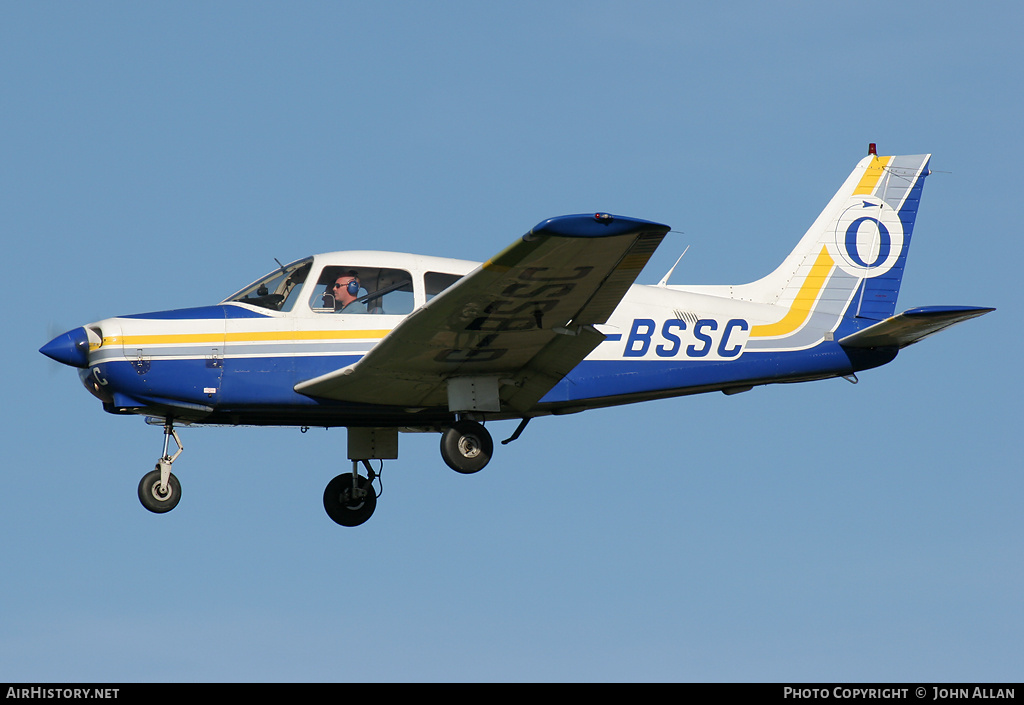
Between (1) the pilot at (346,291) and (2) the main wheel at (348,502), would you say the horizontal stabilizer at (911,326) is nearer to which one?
(1) the pilot at (346,291)

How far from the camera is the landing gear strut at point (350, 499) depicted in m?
15.8

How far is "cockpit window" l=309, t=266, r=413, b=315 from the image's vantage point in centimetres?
1406

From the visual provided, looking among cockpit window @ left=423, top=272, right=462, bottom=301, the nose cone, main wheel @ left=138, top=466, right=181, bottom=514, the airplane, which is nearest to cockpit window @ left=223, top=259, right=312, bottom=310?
the airplane

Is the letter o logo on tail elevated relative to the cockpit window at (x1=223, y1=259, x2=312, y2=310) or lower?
elevated

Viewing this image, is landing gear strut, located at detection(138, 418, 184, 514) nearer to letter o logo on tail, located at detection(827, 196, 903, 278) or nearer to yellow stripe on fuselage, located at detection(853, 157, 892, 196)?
letter o logo on tail, located at detection(827, 196, 903, 278)

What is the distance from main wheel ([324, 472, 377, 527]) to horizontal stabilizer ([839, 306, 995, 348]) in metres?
5.70

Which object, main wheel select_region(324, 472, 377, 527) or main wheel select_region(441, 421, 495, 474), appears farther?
main wheel select_region(324, 472, 377, 527)

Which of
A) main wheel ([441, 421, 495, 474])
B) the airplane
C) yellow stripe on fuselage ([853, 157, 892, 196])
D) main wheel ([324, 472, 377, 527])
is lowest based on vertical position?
main wheel ([324, 472, 377, 527])

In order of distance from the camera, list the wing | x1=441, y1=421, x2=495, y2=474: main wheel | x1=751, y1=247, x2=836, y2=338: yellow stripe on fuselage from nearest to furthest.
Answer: the wing < x1=441, y1=421, x2=495, y2=474: main wheel < x1=751, y1=247, x2=836, y2=338: yellow stripe on fuselage

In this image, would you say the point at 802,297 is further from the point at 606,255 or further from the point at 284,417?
the point at 284,417

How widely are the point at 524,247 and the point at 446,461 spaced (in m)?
3.04

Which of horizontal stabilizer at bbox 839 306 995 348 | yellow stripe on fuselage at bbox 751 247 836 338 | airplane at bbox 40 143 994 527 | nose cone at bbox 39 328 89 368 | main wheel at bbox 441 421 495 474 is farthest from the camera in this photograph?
yellow stripe on fuselage at bbox 751 247 836 338

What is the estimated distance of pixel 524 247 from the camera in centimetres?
1156
